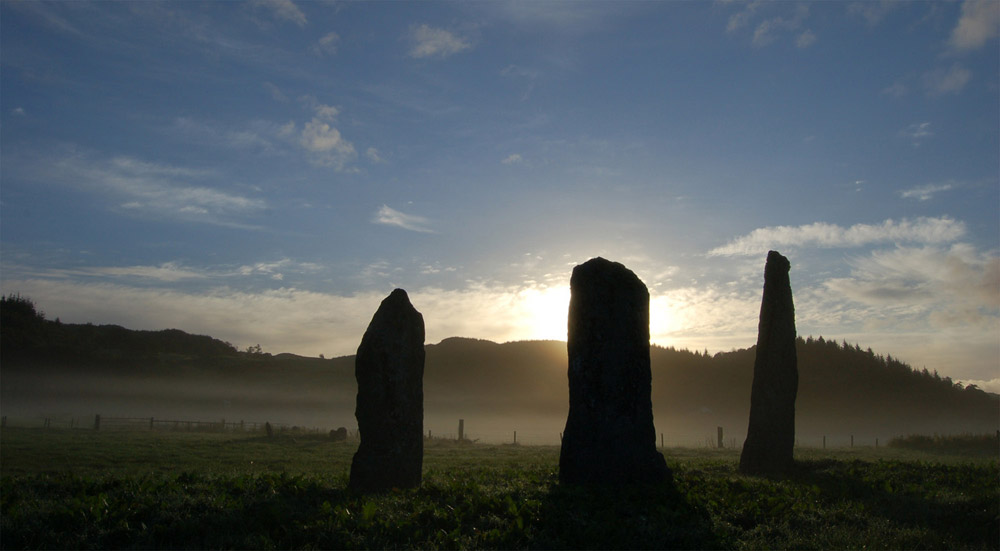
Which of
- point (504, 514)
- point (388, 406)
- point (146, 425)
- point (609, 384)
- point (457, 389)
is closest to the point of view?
point (504, 514)

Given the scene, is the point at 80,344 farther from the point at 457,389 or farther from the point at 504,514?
the point at 504,514

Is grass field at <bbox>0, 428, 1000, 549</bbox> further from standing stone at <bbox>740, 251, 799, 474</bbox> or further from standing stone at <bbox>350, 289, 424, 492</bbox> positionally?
standing stone at <bbox>740, 251, 799, 474</bbox>

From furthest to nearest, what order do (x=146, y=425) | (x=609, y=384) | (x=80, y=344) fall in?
1. (x=80, y=344)
2. (x=146, y=425)
3. (x=609, y=384)

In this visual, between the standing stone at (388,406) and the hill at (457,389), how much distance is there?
53329 mm

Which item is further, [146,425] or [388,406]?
[146,425]

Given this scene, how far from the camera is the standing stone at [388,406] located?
1400cm

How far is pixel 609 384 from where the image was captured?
14.0 m

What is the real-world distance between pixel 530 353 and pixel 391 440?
99.9 m

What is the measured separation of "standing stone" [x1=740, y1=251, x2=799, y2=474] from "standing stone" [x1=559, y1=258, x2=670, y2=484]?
20.1 feet

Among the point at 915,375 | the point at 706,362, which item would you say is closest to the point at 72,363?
the point at 706,362

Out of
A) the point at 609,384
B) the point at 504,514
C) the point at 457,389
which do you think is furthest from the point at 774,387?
the point at 457,389

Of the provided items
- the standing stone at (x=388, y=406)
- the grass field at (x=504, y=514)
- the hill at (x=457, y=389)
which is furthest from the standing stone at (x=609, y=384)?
the hill at (x=457, y=389)

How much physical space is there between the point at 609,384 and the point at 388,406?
15.8 feet

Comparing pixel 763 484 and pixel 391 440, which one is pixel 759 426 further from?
pixel 391 440
